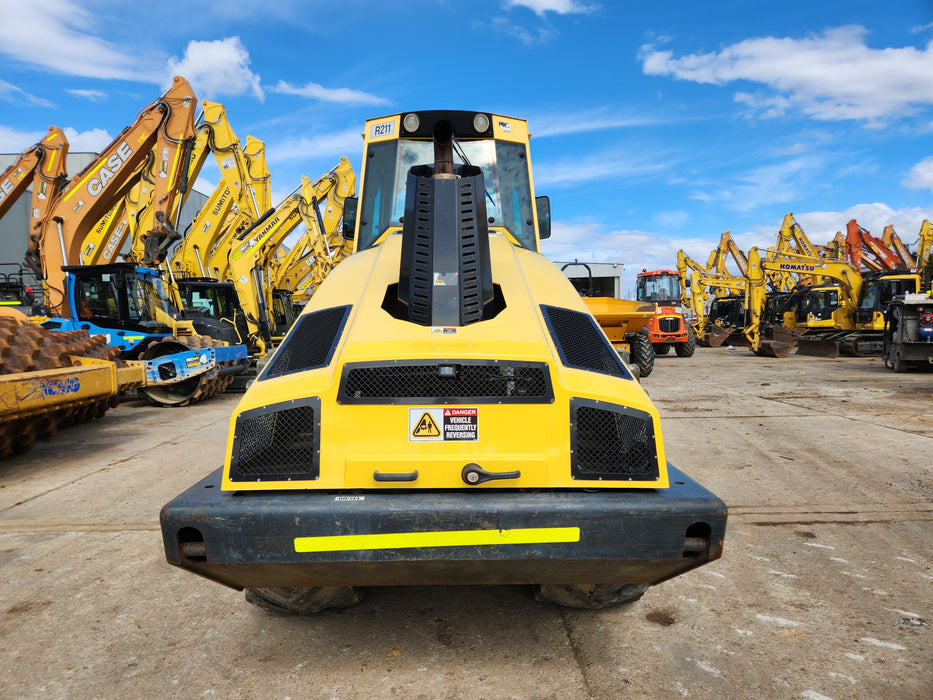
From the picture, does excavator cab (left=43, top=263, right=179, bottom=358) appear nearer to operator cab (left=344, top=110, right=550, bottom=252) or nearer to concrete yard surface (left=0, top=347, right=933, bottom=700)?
concrete yard surface (left=0, top=347, right=933, bottom=700)

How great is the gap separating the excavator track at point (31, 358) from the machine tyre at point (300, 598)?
4138mm

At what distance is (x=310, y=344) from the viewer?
2.63m

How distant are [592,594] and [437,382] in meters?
1.22

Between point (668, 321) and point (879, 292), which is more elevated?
point (879, 292)

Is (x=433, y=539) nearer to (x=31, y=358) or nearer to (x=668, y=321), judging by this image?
(x=31, y=358)

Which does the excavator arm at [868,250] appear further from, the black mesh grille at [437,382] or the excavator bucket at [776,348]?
the black mesh grille at [437,382]

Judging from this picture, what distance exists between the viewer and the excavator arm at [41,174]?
11.5 metres

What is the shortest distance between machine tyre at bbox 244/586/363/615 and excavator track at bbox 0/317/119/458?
414 centimetres

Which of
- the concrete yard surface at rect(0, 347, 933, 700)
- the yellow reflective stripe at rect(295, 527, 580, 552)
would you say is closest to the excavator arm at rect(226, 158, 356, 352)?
the concrete yard surface at rect(0, 347, 933, 700)

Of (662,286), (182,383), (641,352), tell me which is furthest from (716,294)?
(182,383)

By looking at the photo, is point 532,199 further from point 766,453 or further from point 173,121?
point 173,121

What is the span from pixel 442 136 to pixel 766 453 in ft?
15.2

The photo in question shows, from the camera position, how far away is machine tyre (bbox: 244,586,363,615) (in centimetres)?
259

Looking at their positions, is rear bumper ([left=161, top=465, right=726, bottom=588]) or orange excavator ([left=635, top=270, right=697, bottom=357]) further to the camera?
orange excavator ([left=635, top=270, right=697, bottom=357])
